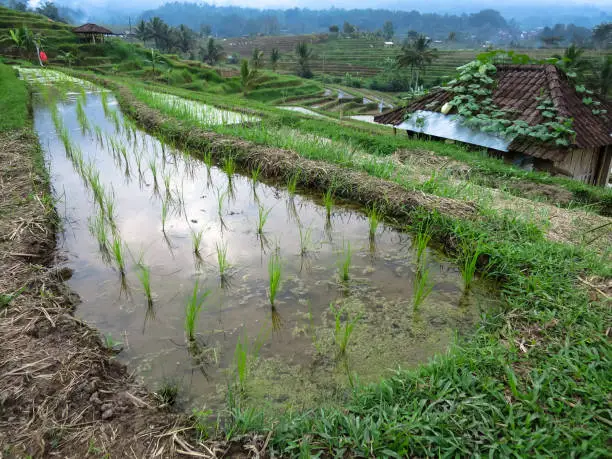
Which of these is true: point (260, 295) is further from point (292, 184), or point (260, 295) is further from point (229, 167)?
point (229, 167)

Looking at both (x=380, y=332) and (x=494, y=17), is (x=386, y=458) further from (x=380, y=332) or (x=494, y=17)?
(x=494, y=17)

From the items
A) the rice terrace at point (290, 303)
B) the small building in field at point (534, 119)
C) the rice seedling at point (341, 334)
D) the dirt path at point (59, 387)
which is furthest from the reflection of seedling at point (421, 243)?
the small building in field at point (534, 119)

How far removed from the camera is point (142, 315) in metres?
2.67

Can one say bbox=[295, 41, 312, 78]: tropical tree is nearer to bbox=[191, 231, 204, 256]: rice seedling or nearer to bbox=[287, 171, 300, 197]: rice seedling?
bbox=[287, 171, 300, 197]: rice seedling

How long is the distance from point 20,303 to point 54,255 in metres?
0.96

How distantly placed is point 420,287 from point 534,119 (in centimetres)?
636

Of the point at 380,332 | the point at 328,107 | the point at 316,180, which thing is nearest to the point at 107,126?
the point at 316,180

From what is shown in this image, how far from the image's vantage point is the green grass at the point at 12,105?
6.83m

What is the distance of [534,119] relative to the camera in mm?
7434

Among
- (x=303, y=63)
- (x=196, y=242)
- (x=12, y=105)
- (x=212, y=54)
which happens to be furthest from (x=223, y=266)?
(x=303, y=63)

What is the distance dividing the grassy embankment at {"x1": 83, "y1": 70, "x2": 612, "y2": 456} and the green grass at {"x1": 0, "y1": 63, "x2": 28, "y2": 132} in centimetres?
722

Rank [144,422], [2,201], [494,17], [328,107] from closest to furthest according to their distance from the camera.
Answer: [144,422]
[2,201]
[328,107]
[494,17]

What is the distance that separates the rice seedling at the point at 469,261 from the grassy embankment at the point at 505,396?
0.27 metres

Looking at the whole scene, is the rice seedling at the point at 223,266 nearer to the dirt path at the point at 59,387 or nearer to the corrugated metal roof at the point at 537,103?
the dirt path at the point at 59,387
